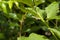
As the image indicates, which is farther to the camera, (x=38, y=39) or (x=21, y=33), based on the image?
(x=21, y=33)

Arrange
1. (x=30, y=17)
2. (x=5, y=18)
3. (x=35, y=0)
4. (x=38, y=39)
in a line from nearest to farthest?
(x=38, y=39) < (x=35, y=0) < (x=30, y=17) < (x=5, y=18)

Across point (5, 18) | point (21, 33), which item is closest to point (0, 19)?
point (5, 18)

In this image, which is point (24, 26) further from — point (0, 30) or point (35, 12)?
point (35, 12)

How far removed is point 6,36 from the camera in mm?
894

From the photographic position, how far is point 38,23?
2.88ft

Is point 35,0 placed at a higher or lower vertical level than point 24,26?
higher

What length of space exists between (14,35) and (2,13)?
16 centimetres

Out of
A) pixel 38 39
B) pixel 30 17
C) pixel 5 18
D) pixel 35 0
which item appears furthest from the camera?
pixel 5 18

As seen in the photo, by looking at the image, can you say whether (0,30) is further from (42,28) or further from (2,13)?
(42,28)

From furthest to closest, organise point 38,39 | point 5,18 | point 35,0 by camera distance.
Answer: point 5,18 → point 35,0 → point 38,39

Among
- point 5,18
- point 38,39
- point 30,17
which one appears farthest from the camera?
point 5,18

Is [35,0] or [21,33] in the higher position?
[35,0]

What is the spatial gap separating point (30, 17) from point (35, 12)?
0.22 m

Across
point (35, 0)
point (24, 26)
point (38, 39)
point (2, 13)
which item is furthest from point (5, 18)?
point (38, 39)
